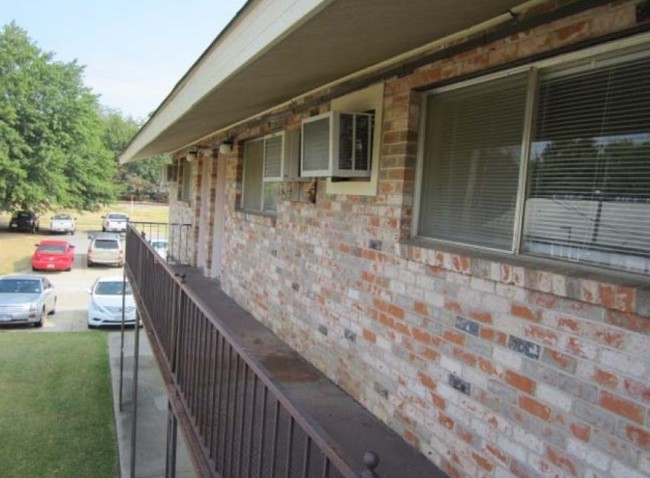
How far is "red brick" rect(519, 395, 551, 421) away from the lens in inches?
85.2

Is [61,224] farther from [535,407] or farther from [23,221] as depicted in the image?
[535,407]

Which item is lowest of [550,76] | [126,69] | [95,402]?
[95,402]

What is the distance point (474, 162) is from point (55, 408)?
966cm

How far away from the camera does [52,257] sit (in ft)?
76.5

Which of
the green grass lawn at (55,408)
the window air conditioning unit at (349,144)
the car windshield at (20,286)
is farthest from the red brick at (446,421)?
the car windshield at (20,286)

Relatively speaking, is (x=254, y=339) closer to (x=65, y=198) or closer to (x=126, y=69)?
(x=65, y=198)

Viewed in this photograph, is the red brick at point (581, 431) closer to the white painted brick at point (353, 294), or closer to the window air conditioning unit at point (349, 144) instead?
the white painted brick at point (353, 294)

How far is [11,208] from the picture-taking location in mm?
31688

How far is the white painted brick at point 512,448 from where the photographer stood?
7.41 feet

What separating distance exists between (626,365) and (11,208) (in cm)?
3575

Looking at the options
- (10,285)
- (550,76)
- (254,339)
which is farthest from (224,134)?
(10,285)

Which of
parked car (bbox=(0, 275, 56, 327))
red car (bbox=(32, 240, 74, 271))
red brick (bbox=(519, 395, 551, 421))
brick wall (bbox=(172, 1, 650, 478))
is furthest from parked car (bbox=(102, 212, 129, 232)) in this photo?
red brick (bbox=(519, 395, 551, 421))

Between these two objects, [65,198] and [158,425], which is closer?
[158,425]

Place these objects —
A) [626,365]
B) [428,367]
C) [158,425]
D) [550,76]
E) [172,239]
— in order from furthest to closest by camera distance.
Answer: [172,239] → [158,425] → [428,367] → [550,76] → [626,365]
